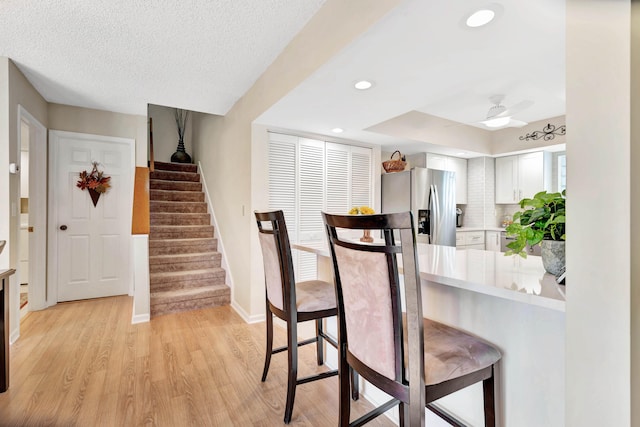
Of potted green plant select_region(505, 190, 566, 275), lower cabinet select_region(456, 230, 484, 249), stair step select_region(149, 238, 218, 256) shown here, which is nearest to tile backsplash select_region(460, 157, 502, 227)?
lower cabinet select_region(456, 230, 484, 249)

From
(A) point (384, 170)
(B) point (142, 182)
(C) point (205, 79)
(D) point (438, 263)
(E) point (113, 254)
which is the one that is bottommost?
(E) point (113, 254)

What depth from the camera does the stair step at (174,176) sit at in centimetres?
523

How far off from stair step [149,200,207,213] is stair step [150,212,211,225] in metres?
0.20

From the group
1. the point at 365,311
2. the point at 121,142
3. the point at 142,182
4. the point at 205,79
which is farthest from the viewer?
the point at 121,142

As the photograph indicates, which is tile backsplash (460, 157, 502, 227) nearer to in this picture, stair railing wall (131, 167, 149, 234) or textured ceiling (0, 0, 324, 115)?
textured ceiling (0, 0, 324, 115)

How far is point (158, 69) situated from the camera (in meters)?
2.74

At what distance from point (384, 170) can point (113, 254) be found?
3.85m

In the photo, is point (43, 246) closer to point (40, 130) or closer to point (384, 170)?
point (40, 130)

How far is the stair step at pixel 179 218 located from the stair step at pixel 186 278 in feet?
3.04

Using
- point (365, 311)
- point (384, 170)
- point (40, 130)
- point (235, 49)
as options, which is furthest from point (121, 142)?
point (365, 311)

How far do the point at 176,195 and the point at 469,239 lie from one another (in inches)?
185

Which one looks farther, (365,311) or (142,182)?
(142,182)

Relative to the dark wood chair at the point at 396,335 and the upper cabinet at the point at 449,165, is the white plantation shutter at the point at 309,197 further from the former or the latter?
the dark wood chair at the point at 396,335

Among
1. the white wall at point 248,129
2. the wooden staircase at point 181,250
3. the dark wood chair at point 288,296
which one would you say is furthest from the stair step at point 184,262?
the dark wood chair at point 288,296
